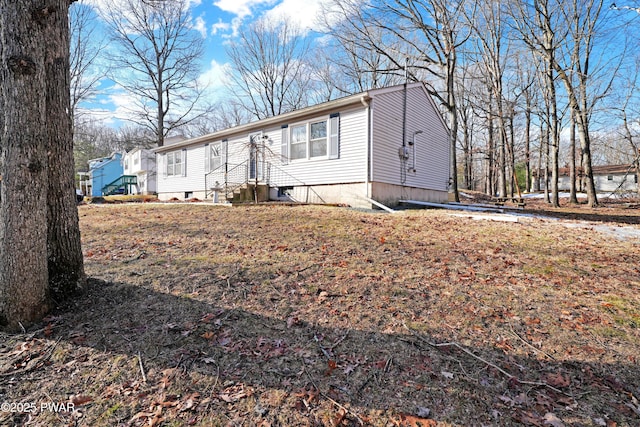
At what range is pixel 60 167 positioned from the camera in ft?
10.2

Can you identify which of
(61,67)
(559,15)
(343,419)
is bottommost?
(343,419)

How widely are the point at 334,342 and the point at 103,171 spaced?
43.6 metres

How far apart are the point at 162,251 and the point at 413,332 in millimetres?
3769

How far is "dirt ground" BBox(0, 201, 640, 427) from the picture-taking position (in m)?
1.98

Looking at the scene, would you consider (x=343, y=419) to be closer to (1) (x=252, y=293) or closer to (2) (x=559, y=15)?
(1) (x=252, y=293)

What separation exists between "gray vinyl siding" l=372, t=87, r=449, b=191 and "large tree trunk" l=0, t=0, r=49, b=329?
8410 mm

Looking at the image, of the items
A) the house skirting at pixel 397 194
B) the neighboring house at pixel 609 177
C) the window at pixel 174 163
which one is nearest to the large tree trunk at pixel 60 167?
the house skirting at pixel 397 194

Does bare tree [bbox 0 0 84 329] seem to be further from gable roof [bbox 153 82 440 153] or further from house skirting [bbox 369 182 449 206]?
house skirting [bbox 369 182 449 206]

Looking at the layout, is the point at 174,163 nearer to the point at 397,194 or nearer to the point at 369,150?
the point at 369,150

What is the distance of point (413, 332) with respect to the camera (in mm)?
2717

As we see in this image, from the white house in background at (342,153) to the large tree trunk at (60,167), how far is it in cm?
781

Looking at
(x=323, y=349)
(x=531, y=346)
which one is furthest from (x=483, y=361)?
(x=323, y=349)

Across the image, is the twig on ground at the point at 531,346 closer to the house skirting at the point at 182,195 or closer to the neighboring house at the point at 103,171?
the house skirting at the point at 182,195

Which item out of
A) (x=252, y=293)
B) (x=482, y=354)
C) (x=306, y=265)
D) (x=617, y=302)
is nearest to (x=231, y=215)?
(x=306, y=265)
